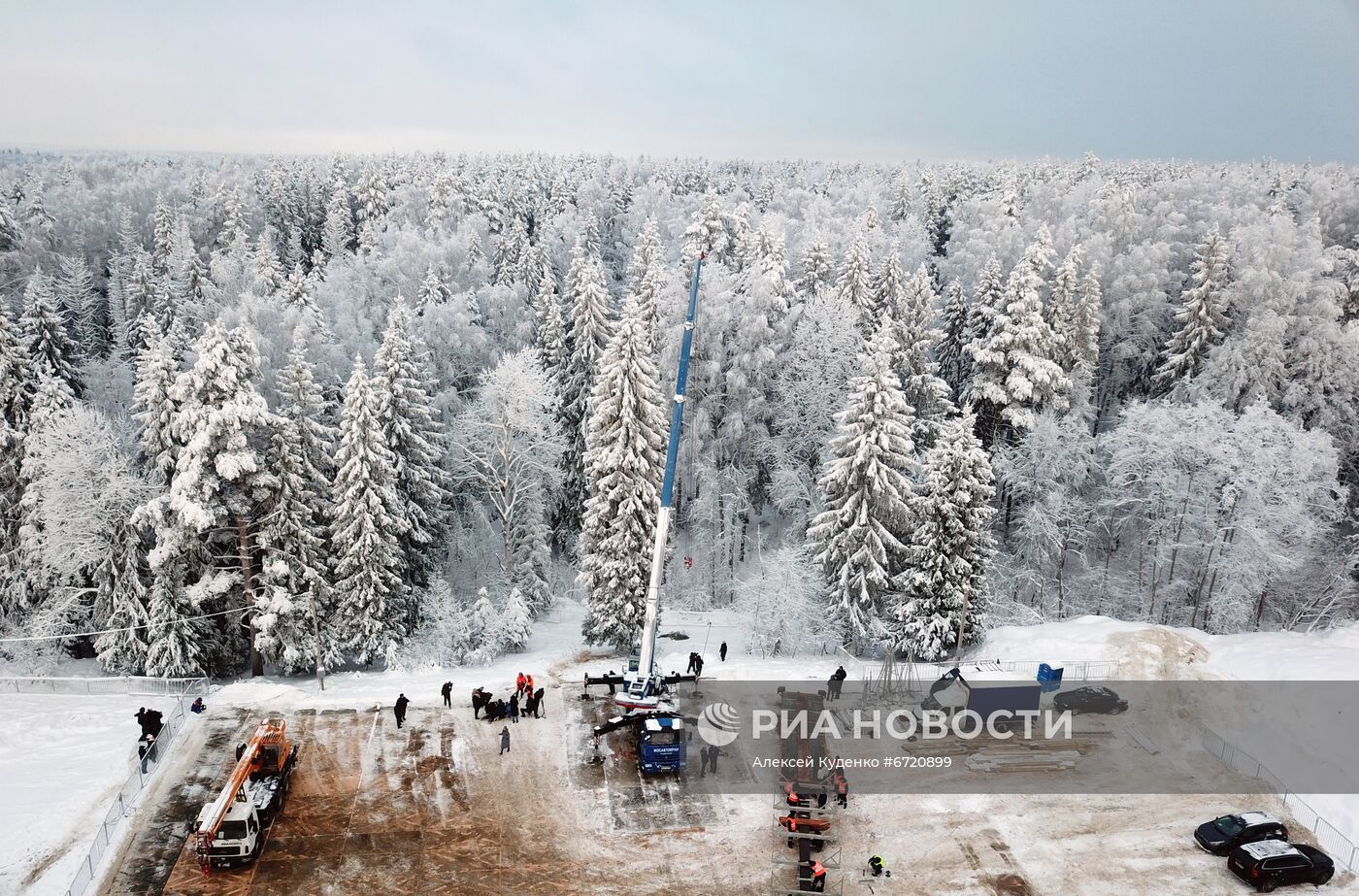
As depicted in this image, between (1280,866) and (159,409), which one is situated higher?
(159,409)

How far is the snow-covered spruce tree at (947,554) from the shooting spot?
33.5m

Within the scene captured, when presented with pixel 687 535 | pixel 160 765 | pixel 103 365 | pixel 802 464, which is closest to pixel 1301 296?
pixel 802 464

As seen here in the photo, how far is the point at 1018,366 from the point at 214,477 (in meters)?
36.9

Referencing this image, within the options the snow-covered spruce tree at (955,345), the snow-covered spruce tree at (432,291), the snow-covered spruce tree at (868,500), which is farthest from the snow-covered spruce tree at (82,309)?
the snow-covered spruce tree at (955,345)

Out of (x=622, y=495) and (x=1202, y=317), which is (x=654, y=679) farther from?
(x=1202, y=317)

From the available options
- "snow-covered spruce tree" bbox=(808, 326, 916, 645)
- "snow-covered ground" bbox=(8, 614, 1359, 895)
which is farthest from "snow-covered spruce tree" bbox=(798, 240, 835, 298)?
"snow-covered ground" bbox=(8, 614, 1359, 895)

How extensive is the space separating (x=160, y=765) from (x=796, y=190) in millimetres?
79060

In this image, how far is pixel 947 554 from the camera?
1330 inches

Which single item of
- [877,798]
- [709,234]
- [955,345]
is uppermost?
[709,234]

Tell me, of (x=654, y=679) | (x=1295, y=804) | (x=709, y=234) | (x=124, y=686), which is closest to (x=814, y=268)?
(x=709, y=234)

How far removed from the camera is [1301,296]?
1790 inches

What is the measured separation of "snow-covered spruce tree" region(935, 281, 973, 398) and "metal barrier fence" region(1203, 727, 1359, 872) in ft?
91.3

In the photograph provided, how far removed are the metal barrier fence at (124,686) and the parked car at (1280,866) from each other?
30.7 meters

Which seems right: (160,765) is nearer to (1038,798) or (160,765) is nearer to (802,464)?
(1038,798)
